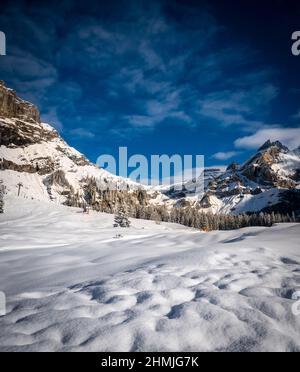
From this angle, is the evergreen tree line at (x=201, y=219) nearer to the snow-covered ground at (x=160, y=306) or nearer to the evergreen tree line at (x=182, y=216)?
the evergreen tree line at (x=182, y=216)

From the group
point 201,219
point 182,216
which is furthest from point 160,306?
point 201,219

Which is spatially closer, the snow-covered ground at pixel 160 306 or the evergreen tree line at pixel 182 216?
the snow-covered ground at pixel 160 306

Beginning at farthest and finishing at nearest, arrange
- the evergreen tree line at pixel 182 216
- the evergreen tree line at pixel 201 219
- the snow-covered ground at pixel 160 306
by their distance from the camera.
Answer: the evergreen tree line at pixel 201 219 → the evergreen tree line at pixel 182 216 → the snow-covered ground at pixel 160 306

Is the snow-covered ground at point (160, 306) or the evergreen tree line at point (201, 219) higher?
the snow-covered ground at point (160, 306)

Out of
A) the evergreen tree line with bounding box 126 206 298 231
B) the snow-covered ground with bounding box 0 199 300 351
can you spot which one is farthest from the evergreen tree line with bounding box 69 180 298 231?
the snow-covered ground with bounding box 0 199 300 351

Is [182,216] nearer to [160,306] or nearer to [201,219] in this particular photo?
[201,219]

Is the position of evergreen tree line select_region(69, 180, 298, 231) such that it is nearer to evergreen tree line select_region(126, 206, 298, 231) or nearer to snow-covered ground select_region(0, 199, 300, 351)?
evergreen tree line select_region(126, 206, 298, 231)

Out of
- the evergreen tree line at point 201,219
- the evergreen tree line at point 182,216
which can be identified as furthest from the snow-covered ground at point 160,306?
the evergreen tree line at point 201,219

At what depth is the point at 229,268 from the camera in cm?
600

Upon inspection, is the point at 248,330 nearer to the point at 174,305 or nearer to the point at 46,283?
the point at 174,305

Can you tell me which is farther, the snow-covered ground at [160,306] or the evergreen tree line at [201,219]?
the evergreen tree line at [201,219]

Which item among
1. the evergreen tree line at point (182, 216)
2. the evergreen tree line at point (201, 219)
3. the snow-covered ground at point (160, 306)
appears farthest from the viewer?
the evergreen tree line at point (201, 219)
